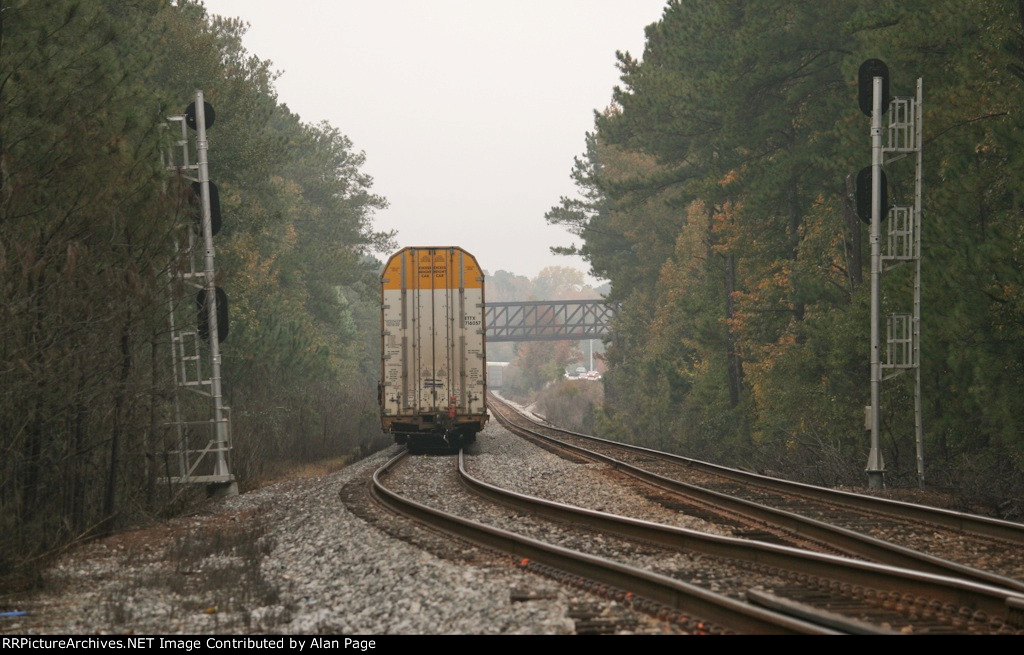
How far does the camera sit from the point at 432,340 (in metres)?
23.2

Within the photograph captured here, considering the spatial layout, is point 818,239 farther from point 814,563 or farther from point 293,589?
point 293,589

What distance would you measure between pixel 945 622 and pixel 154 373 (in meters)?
11.7

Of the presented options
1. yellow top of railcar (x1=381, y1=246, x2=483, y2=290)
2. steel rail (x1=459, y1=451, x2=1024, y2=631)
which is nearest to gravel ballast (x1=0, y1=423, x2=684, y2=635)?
steel rail (x1=459, y1=451, x2=1024, y2=631)

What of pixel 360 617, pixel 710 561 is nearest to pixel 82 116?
pixel 360 617

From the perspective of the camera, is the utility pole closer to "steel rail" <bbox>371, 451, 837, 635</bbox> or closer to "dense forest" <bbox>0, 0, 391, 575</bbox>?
"steel rail" <bbox>371, 451, 837, 635</bbox>

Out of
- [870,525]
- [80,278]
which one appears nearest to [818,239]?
[870,525]

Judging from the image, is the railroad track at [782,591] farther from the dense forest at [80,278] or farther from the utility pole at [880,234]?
the utility pole at [880,234]

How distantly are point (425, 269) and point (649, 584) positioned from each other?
1625cm

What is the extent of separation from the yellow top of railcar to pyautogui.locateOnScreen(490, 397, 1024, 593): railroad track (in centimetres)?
796

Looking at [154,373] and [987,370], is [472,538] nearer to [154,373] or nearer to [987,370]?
[154,373]

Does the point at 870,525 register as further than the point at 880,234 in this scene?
No

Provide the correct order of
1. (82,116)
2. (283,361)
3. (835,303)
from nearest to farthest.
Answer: (82,116) → (835,303) → (283,361)

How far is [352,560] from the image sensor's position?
10242 mm

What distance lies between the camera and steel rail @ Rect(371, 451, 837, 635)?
243 inches
